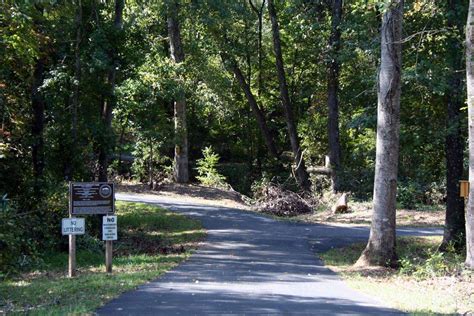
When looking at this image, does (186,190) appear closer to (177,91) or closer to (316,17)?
(177,91)

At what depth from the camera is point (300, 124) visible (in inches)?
1480

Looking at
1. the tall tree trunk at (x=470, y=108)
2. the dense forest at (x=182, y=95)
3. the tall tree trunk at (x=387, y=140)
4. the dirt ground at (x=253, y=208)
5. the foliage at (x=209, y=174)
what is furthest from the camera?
the foliage at (x=209, y=174)

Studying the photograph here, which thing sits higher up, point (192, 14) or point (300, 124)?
point (192, 14)

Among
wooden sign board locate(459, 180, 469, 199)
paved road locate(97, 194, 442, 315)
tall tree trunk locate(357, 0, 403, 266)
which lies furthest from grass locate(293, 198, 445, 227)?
wooden sign board locate(459, 180, 469, 199)

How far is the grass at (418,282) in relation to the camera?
891cm

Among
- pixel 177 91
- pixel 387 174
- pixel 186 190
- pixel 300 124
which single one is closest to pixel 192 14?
pixel 177 91

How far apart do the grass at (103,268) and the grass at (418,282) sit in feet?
12.9

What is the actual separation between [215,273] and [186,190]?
19330 mm

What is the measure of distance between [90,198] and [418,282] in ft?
22.4

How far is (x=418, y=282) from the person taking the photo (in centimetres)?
1142

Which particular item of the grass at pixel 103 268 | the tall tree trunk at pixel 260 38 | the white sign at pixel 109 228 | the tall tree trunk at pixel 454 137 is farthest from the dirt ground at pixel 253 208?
the white sign at pixel 109 228

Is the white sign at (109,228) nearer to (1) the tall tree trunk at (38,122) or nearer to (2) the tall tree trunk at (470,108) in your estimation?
(1) the tall tree trunk at (38,122)

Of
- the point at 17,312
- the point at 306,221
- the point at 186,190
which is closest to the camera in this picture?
the point at 17,312

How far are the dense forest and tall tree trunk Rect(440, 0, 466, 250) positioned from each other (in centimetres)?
4
